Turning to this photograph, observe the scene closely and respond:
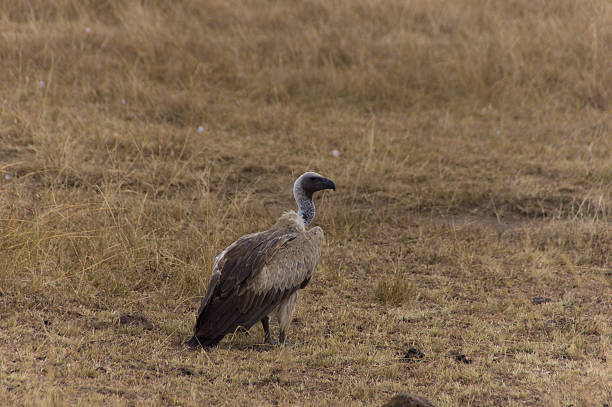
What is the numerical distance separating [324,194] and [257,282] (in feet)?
10.7

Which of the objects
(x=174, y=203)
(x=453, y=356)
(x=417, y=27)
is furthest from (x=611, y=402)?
(x=417, y=27)

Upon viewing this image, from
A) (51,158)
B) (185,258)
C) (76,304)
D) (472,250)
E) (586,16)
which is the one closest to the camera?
(76,304)

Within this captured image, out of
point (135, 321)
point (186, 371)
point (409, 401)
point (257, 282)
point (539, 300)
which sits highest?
point (409, 401)

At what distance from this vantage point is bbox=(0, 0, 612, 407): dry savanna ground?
4.50m

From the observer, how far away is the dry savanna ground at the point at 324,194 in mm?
4496

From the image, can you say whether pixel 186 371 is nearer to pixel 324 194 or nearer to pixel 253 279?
pixel 253 279

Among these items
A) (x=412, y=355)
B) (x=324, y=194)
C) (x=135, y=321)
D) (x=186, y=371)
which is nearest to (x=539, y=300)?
(x=412, y=355)

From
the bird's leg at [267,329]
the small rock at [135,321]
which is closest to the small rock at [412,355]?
the bird's leg at [267,329]

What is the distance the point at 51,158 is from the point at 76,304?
2.98 meters

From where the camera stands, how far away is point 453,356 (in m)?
4.80

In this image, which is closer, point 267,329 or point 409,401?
point 409,401

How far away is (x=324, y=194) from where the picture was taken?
Result: 7871 mm

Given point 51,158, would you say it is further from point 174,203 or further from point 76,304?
point 76,304

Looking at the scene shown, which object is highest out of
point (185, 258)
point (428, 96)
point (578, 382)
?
point (578, 382)
